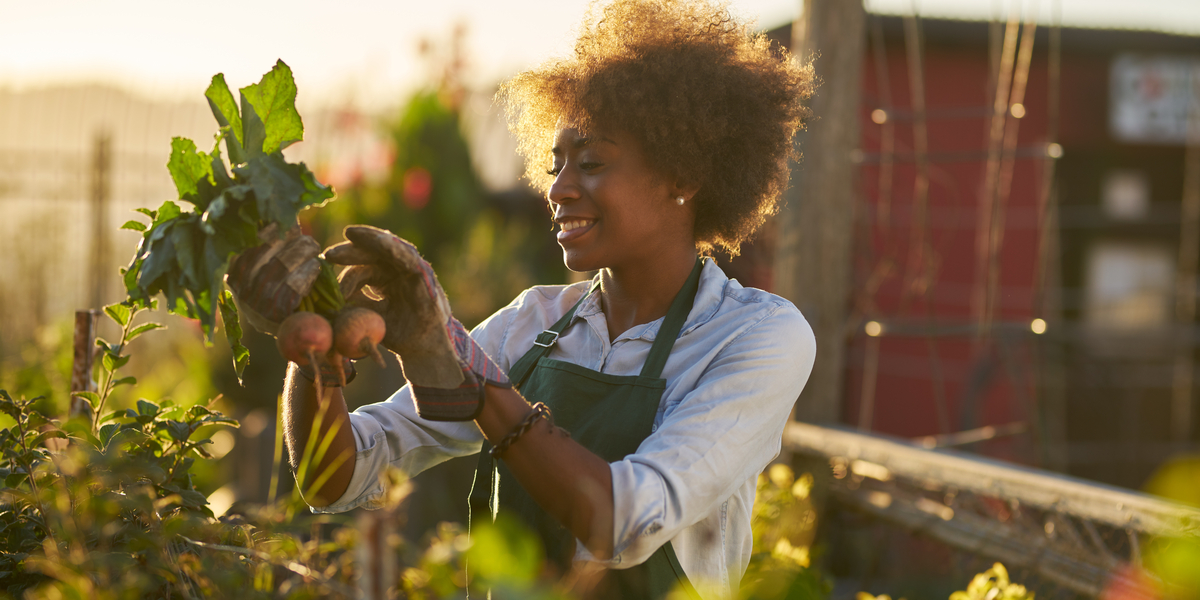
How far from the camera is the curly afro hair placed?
6.47 feet

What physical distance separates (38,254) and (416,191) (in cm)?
300

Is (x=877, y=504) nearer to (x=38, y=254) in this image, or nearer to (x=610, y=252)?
(x=610, y=252)

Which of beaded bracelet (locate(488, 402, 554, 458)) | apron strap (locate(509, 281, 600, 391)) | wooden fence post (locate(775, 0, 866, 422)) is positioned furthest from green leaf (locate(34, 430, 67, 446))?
wooden fence post (locate(775, 0, 866, 422))

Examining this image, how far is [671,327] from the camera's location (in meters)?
1.88

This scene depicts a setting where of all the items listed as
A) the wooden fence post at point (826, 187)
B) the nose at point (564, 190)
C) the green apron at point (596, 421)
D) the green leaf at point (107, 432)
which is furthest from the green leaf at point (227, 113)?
the wooden fence post at point (826, 187)

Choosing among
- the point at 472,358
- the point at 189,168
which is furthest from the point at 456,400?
the point at 189,168

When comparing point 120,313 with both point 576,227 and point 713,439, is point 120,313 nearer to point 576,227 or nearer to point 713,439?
point 576,227

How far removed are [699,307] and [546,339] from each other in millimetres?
339

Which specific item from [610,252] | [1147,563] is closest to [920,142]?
[1147,563]

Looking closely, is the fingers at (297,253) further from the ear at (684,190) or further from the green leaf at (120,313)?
the ear at (684,190)

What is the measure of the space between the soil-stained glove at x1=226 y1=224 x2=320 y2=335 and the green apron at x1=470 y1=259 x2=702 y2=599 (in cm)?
63

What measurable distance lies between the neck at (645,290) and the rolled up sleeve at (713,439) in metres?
0.27

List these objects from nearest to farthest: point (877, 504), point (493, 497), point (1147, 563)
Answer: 1. point (493, 497)
2. point (1147, 563)
3. point (877, 504)

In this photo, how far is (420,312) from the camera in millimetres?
1447
